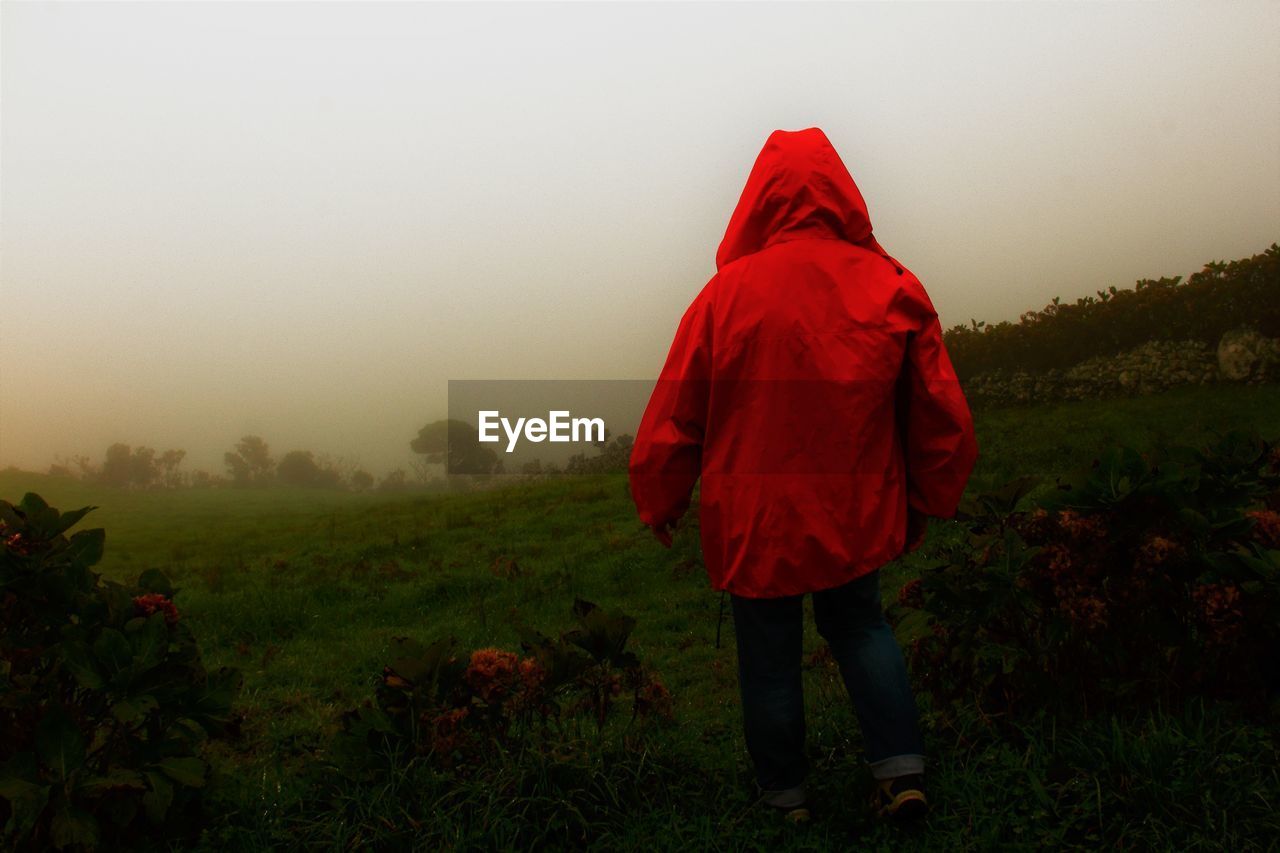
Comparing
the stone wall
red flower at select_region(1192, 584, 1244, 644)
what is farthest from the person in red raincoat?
the stone wall

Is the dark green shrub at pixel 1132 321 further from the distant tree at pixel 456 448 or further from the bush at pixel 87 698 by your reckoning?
the bush at pixel 87 698

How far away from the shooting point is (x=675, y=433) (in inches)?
128

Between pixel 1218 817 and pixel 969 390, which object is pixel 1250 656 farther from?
pixel 969 390

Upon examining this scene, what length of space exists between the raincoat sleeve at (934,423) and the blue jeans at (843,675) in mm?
395

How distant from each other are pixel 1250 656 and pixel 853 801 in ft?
5.24

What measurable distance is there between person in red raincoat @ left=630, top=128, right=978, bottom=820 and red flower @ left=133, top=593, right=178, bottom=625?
176 centimetres

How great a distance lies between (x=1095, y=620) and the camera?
3.28m

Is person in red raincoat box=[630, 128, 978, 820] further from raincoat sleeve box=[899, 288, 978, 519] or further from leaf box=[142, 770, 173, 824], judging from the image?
leaf box=[142, 770, 173, 824]

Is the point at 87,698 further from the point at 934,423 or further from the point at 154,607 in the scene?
the point at 934,423

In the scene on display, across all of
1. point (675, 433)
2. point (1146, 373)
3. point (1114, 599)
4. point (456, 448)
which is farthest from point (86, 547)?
point (456, 448)

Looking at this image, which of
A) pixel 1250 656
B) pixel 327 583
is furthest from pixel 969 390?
pixel 1250 656

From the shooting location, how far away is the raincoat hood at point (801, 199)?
3.31 m

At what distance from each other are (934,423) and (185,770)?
2786 mm

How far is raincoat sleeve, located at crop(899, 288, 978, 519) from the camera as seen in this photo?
312 cm
